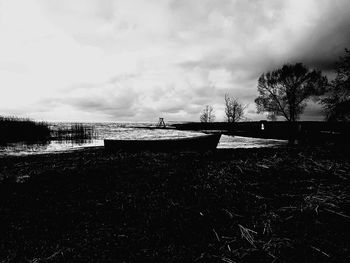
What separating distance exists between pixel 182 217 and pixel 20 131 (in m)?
27.9

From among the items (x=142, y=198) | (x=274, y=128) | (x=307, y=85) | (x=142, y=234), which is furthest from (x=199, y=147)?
(x=307, y=85)

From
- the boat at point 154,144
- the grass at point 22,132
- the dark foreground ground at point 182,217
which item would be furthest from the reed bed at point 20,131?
the dark foreground ground at point 182,217

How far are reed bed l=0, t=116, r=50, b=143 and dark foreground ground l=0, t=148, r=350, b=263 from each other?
23497 mm

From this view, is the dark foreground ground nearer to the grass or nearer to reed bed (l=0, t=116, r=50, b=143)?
the grass

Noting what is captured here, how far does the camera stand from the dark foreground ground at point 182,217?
1.84 m

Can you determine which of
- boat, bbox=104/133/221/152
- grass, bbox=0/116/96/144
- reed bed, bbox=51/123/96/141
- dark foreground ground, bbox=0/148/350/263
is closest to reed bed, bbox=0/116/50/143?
grass, bbox=0/116/96/144

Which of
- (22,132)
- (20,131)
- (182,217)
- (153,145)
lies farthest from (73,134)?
(182,217)

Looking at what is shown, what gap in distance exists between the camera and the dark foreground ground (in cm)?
184

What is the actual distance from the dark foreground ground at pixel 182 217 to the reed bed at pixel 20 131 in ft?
77.1

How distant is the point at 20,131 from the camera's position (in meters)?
25.2

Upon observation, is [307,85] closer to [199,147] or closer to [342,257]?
[199,147]

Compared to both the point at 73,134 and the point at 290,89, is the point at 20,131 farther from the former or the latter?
the point at 290,89

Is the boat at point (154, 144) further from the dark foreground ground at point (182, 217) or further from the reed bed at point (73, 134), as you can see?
the reed bed at point (73, 134)

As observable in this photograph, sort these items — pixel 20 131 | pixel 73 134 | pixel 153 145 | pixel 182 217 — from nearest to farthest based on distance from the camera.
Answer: pixel 182 217
pixel 153 145
pixel 20 131
pixel 73 134
